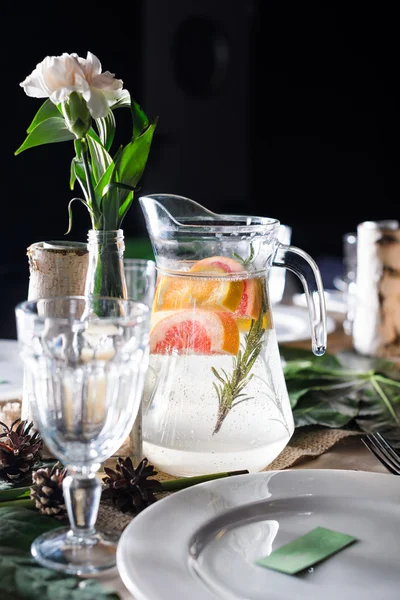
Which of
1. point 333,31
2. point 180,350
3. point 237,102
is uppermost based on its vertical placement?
point 333,31

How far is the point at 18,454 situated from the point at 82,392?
0.73 feet

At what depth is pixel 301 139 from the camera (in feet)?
18.9

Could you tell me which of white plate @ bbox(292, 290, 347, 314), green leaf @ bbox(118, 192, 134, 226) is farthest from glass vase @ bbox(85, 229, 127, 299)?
white plate @ bbox(292, 290, 347, 314)

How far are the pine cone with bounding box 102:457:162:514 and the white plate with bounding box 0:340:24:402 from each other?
1.16 ft

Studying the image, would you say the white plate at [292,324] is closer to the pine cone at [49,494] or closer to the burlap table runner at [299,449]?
the burlap table runner at [299,449]

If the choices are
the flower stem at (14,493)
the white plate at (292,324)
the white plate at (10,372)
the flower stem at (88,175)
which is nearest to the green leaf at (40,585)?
the flower stem at (14,493)

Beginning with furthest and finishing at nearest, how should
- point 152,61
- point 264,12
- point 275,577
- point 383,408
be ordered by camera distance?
point 264,12 → point 152,61 → point 383,408 → point 275,577

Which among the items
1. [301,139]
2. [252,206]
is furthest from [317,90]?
[252,206]

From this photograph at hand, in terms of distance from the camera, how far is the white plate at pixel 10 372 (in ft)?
3.37

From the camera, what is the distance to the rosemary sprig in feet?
2.42

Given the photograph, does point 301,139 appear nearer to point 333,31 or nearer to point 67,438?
point 333,31

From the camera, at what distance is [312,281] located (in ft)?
2.62

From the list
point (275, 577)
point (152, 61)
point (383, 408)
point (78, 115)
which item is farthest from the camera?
point (152, 61)

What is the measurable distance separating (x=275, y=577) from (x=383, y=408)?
1.56 ft
